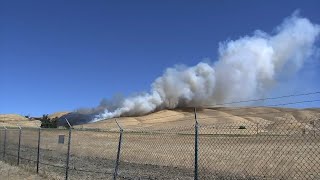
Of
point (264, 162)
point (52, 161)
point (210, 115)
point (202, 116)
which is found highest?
point (210, 115)

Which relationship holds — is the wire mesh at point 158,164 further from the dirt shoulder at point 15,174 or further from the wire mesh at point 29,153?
the wire mesh at point 29,153

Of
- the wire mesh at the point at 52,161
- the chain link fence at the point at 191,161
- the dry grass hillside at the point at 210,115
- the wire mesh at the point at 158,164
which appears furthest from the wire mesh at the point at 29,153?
the dry grass hillside at the point at 210,115

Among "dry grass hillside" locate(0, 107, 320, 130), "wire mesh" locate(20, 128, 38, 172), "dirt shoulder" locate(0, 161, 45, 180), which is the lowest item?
"dirt shoulder" locate(0, 161, 45, 180)

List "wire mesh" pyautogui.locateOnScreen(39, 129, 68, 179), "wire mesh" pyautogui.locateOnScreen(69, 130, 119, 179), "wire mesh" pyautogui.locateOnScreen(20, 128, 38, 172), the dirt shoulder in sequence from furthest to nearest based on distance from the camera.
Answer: "wire mesh" pyautogui.locateOnScreen(20, 128, 38, 172) → "wire mesh" pyautogui.locateOnScreen(39, 129, 68, 179) → "wire mesh" pyautogui.locateOnScreen(69, 130, 119, 179) → the dirt shoulder

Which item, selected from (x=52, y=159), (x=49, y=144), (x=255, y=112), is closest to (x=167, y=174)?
(x=52, y=159)

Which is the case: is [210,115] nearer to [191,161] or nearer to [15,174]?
[191,161]

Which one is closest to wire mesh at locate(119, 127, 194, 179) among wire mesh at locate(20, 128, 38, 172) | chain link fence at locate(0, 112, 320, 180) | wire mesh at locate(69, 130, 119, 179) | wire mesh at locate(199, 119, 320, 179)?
chain link fence at locate(0, 112, 320, 180)

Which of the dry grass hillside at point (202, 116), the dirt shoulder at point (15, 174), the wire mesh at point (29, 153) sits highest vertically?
the dry grass hillside at point (202, 116)

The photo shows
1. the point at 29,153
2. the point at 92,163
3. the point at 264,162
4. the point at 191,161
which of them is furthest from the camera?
the point at 29,153

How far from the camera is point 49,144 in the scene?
1543 inches

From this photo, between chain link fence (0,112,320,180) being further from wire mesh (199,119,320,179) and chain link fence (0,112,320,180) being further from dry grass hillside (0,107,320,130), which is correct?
dry grass hillside (0,107,320,130)

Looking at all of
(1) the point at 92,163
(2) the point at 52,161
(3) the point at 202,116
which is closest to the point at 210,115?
(3) the point at 202,116

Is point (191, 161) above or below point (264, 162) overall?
below

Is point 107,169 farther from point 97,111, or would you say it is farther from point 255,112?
point 97,111
